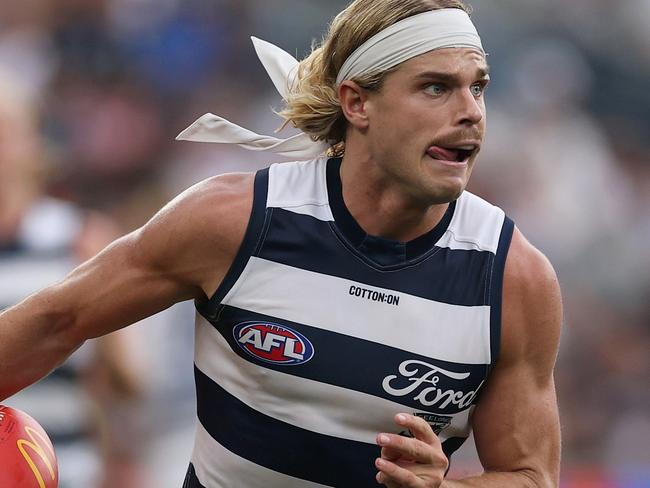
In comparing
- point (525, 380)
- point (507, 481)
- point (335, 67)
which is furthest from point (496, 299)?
point (335, 67)

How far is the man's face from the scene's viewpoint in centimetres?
343

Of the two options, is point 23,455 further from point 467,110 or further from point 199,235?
point 467,110

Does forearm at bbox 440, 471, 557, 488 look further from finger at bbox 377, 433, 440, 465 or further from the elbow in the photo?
finger at bbox 377, 433, 440, 465

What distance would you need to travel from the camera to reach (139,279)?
3.56 m

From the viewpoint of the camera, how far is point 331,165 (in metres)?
3.78

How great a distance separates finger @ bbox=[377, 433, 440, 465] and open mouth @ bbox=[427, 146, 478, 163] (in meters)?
0.82

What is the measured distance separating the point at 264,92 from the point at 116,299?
5431mm

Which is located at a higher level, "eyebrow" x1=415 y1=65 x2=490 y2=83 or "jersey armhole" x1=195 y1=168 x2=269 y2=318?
"eyebrow" x1=415 y1=65 x2=490 y2=83

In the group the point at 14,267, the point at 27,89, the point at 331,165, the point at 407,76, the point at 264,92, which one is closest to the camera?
the point at 407,76

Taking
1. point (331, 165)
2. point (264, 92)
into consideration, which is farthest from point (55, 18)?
point (331, 165)

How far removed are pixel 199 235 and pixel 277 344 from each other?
38 cm

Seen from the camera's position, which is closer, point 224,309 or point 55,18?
point 224,309

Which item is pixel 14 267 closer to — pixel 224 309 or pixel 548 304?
pixel 224 309

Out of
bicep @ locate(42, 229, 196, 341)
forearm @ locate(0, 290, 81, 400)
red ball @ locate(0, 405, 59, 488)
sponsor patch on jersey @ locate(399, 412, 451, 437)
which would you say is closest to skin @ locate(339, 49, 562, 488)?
sponsor patch on jersey @ locate(399, 412, 451, 437)
